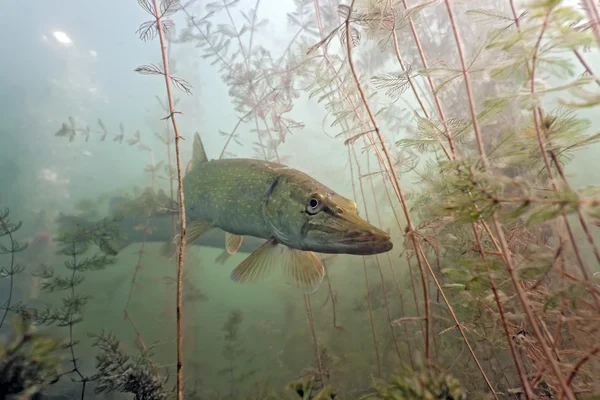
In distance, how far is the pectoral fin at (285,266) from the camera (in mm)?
2906

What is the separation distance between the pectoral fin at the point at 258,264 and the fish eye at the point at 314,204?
2.41ft

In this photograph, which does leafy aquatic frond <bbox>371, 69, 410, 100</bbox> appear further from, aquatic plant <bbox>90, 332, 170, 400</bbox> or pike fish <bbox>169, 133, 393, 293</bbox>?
aquatic plant <bbox>90, 332, 170, 400</bbox>

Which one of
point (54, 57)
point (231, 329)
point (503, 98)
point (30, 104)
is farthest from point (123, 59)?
point (503, 98)

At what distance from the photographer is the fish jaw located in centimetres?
206

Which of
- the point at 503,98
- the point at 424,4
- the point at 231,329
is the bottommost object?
the point at 231,329

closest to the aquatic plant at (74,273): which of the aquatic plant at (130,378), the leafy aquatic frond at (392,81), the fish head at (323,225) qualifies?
the aquatic plant at (130,378)

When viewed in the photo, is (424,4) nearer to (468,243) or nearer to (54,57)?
(468,243)

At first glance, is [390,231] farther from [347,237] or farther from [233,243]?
[347,237]

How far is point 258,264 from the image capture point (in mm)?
3023

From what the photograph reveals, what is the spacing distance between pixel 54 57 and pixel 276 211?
69.3 m

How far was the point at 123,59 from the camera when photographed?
60.8 meters

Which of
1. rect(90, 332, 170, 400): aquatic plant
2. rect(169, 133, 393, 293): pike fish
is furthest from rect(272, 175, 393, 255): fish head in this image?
rect(90, 332, 170, 400): aquatic plant

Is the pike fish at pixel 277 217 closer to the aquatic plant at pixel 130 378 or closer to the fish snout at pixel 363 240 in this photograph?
the fish snout at pixel 363 240

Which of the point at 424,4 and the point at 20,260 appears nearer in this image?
the point at 424,4
